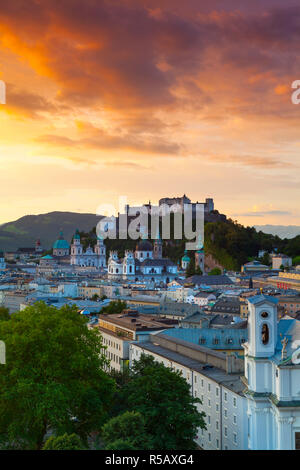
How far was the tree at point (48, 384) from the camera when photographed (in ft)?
82.2

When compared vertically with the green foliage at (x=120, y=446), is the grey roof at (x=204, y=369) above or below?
above

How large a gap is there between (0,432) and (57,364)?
3.26 metres

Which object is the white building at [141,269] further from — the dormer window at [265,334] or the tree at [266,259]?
the dormer window at [265,334]

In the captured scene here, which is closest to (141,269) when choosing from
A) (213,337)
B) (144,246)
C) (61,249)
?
(144,246)

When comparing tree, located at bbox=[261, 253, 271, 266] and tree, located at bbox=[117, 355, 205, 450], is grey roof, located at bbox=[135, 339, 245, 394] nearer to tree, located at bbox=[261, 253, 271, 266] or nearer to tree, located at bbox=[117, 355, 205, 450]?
tree, located at bbox=[117, 355, 205, 450]

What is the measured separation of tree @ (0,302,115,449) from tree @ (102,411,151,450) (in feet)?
10.6

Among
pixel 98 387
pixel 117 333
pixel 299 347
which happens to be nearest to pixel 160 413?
pixel 98 387

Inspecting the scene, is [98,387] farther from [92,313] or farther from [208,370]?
[92,313]

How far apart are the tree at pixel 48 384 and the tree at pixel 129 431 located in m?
3.22

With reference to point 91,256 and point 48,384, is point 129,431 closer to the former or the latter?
point 48,384

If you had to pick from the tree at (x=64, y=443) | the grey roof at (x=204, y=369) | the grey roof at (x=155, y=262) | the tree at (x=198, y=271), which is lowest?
the tree at (x=64, y=443)

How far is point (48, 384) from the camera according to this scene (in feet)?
84.2

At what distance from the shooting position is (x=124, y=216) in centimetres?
17512

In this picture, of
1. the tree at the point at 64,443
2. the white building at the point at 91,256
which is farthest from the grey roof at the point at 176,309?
the white building at the point at 91,256
